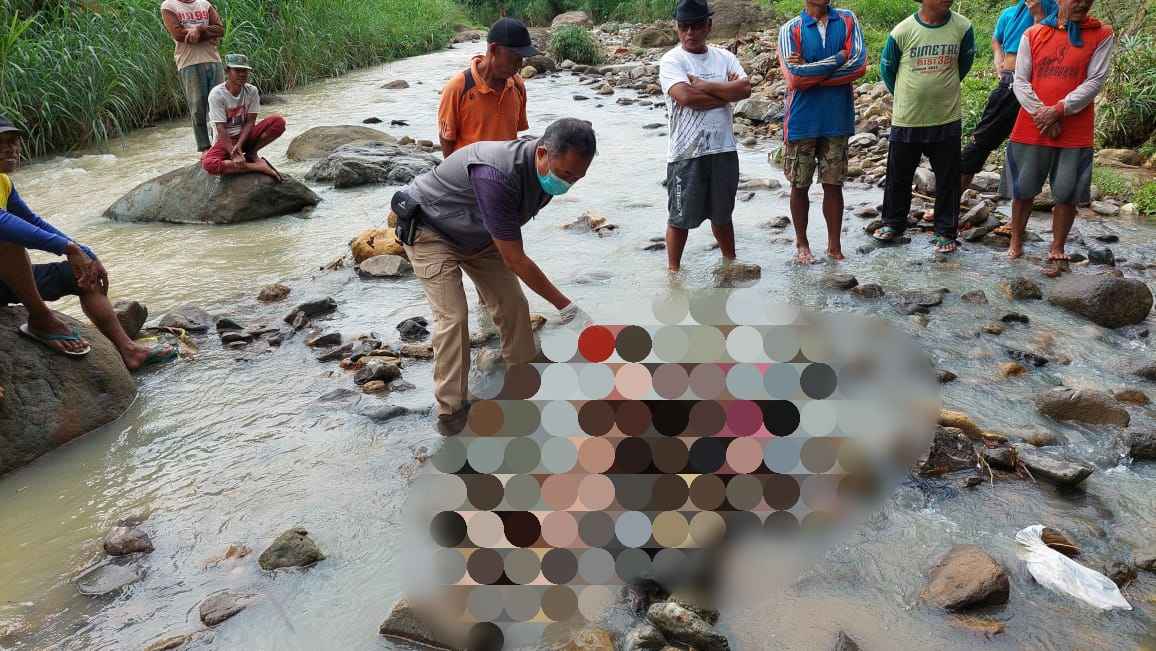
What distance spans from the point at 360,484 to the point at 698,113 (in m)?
3.09

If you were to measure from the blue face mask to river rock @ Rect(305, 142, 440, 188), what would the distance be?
6142 mm

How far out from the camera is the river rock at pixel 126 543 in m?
3.22

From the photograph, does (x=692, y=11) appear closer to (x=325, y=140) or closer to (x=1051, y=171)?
(x=1051, y=171)

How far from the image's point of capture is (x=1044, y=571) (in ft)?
9.11

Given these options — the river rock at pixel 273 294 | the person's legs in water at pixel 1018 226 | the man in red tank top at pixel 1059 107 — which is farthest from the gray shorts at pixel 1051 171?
the river rock at pixel 273 294

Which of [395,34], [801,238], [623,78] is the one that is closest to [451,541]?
[801,238]

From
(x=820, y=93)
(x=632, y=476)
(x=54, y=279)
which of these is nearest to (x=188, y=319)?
(x=54, y=279)

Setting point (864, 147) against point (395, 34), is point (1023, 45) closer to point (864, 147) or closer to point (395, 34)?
point (864, 147)

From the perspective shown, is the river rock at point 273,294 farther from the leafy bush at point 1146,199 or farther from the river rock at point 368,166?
the leafy bush at point 1146,199

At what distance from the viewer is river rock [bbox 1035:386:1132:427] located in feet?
12.0

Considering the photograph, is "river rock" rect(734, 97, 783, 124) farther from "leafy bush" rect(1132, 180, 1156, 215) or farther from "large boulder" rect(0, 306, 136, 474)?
"large boulder" rect(0, 306, 136, 474)

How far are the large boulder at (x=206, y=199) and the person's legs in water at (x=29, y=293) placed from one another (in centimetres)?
380

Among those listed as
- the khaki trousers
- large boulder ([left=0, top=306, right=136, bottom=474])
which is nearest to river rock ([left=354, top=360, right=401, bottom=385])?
the khaki trousers

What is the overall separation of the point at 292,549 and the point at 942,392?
10.1ft
